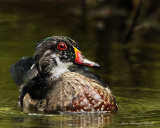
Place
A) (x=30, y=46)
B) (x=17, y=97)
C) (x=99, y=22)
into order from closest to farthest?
(x=17, y=97), (x=30, y=46), (x=99, y=22)

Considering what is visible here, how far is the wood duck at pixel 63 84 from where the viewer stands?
7938 mm

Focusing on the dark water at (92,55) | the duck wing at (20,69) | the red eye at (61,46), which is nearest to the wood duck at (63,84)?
the red eye at (61,46)

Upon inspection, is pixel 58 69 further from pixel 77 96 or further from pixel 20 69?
pixel 20 69

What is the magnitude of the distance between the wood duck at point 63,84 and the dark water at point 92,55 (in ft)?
0.67

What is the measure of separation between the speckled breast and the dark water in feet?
0.59

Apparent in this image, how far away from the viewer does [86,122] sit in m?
7.36

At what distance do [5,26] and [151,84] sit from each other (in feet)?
22.6

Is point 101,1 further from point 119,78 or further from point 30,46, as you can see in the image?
point 119,78

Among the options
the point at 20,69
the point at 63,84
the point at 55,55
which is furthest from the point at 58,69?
the point at 20,69

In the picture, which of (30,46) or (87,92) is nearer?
(87,92)

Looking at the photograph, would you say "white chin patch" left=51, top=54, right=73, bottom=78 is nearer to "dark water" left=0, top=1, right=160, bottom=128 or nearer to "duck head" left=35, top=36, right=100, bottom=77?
"duck head" left=35, top=36, right=100, bottom=77

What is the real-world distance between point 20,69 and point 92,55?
3.28 metres

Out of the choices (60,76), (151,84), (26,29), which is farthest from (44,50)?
(26,29)

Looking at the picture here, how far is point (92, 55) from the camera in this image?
12.6 meters
